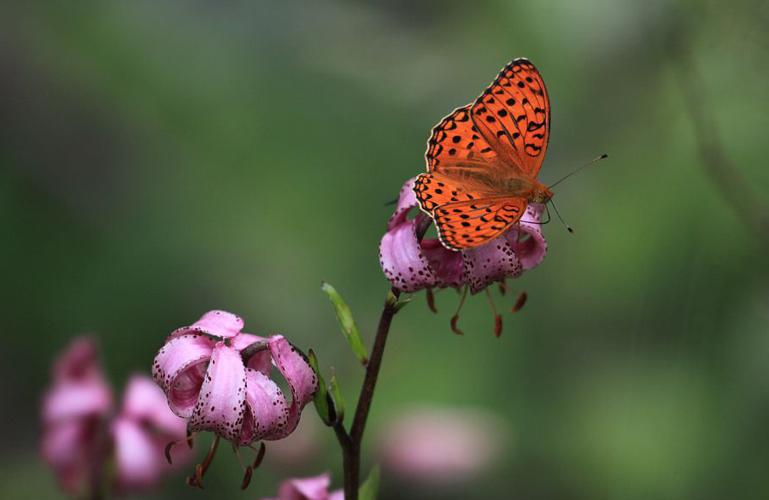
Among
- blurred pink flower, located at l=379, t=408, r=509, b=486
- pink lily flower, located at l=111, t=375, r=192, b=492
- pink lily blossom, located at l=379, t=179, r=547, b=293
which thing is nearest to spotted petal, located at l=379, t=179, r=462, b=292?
pink lily blossom, located at l=379, t=179, r=547, b=293

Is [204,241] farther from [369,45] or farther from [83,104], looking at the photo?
[369,45]

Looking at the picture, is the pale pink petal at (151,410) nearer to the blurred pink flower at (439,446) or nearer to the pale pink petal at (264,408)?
the pale pink petal at (264,408)

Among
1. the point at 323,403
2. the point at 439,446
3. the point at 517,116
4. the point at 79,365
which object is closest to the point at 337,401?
the point at 323,403

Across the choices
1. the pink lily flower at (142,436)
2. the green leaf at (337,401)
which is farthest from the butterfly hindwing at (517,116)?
the pink lily flower at (142,436)

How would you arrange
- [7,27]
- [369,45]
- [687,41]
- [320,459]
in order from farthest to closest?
[369,45] < [7,27] < [687,41] < [320,459]

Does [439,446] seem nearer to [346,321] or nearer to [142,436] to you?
[142,436]

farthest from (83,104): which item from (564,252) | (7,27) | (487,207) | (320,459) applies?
(487,207)

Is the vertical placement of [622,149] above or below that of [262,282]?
above

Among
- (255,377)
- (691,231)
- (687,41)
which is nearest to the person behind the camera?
(255,377)
